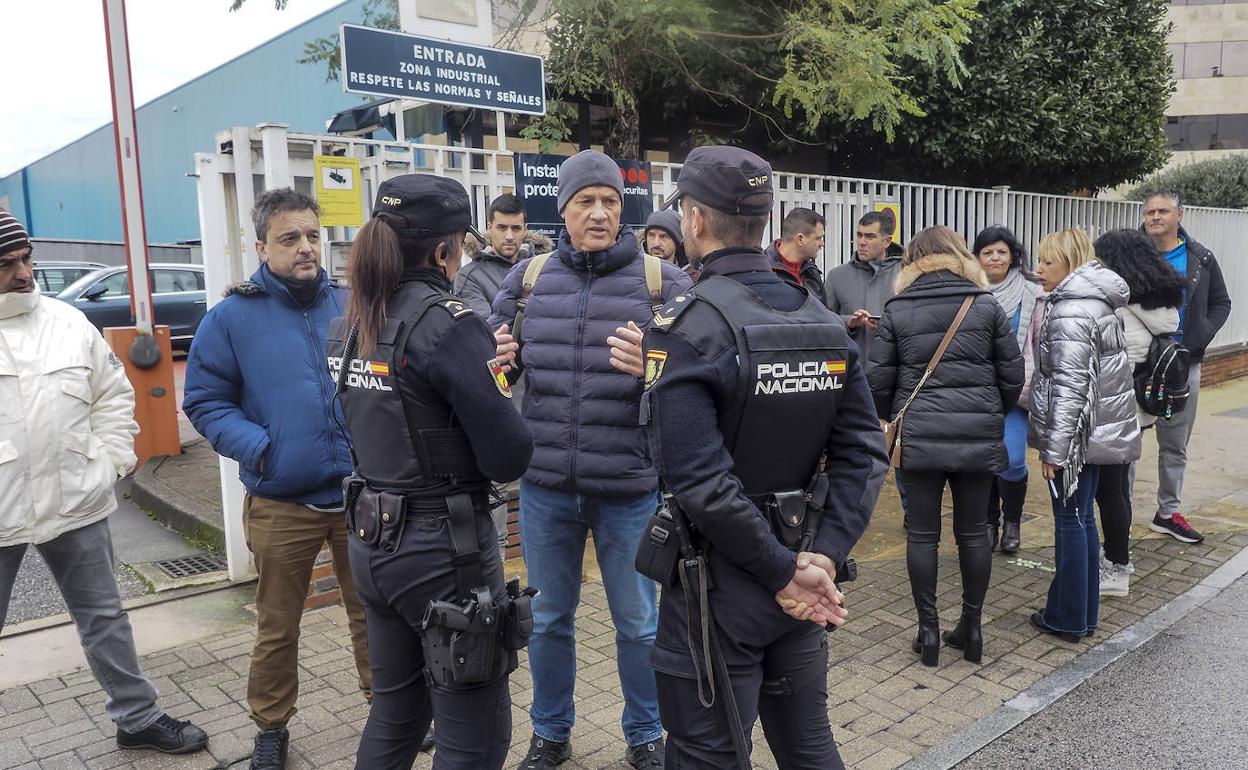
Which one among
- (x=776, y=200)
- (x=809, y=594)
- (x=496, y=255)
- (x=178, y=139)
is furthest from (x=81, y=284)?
(x=809, y=594)

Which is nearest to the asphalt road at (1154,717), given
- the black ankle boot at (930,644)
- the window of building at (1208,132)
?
the black ankle boot at (930,644)

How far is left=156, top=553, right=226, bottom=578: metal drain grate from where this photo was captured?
5357 millimetres

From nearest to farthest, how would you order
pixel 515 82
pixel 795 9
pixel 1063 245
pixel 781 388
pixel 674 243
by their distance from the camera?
pixel 781 388 < pixel 1063 245 < pixel 674 243 < pixel 515 82 < pixel 795 9

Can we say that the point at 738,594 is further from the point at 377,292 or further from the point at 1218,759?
the point at 1218,759

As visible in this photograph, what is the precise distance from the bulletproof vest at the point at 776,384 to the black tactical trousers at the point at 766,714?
429 mm

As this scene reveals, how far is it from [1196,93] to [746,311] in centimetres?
4567

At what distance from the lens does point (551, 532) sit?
11.1 ft

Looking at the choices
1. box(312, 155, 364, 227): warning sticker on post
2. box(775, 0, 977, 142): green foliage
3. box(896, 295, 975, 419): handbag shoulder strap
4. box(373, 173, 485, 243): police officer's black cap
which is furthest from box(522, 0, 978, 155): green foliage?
box(373, 173, 485, 243): police officer's black cap

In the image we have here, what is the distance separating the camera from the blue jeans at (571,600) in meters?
3.34

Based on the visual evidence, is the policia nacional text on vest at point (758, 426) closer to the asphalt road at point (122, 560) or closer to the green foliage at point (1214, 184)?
the asphalt road at point (122, 560)

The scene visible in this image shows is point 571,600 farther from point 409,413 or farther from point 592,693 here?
point 409,413

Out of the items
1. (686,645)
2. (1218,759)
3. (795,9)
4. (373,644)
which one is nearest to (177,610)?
(373,644)

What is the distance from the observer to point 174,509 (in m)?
6.19

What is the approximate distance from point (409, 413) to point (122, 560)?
4.13 meters
